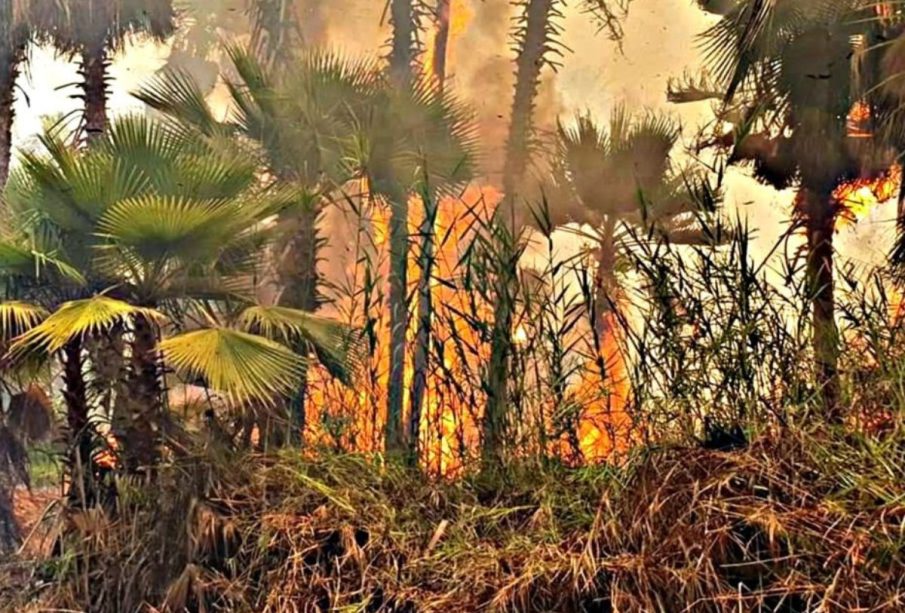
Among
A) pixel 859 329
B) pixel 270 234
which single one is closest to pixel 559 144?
pixel 270 234

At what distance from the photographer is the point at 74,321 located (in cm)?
239

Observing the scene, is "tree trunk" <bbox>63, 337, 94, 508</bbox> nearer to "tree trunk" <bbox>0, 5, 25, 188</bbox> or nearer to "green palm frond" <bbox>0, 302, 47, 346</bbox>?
"green palm frond" <bbox>0, 302, 47, 346</bbox>

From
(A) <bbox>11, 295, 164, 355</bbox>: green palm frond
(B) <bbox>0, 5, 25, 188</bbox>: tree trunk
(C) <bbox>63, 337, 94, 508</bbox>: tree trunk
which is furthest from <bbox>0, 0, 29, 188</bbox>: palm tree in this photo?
(A) <bbox>11, 295, 164, 355</bbox>: green palm frond

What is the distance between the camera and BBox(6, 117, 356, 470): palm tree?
2.55 m

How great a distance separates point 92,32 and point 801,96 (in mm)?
4305

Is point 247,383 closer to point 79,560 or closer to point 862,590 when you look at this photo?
point 79,560

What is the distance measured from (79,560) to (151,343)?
827 mm

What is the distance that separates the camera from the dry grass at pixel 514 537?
1.93 m

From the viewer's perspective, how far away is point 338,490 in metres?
2.59

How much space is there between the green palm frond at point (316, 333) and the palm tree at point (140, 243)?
0.06 feet

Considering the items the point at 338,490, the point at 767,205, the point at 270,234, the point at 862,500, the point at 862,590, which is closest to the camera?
the point at 862,590

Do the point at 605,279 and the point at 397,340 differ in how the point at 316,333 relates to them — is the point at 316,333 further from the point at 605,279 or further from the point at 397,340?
the point at 605,279

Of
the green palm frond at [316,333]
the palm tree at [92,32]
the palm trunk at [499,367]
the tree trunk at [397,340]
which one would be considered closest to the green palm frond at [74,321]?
the green palm frond at [316,333]

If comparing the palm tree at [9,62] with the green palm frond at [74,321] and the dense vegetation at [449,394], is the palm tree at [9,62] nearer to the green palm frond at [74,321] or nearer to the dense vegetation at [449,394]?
the dense vegetation at [449,394]
